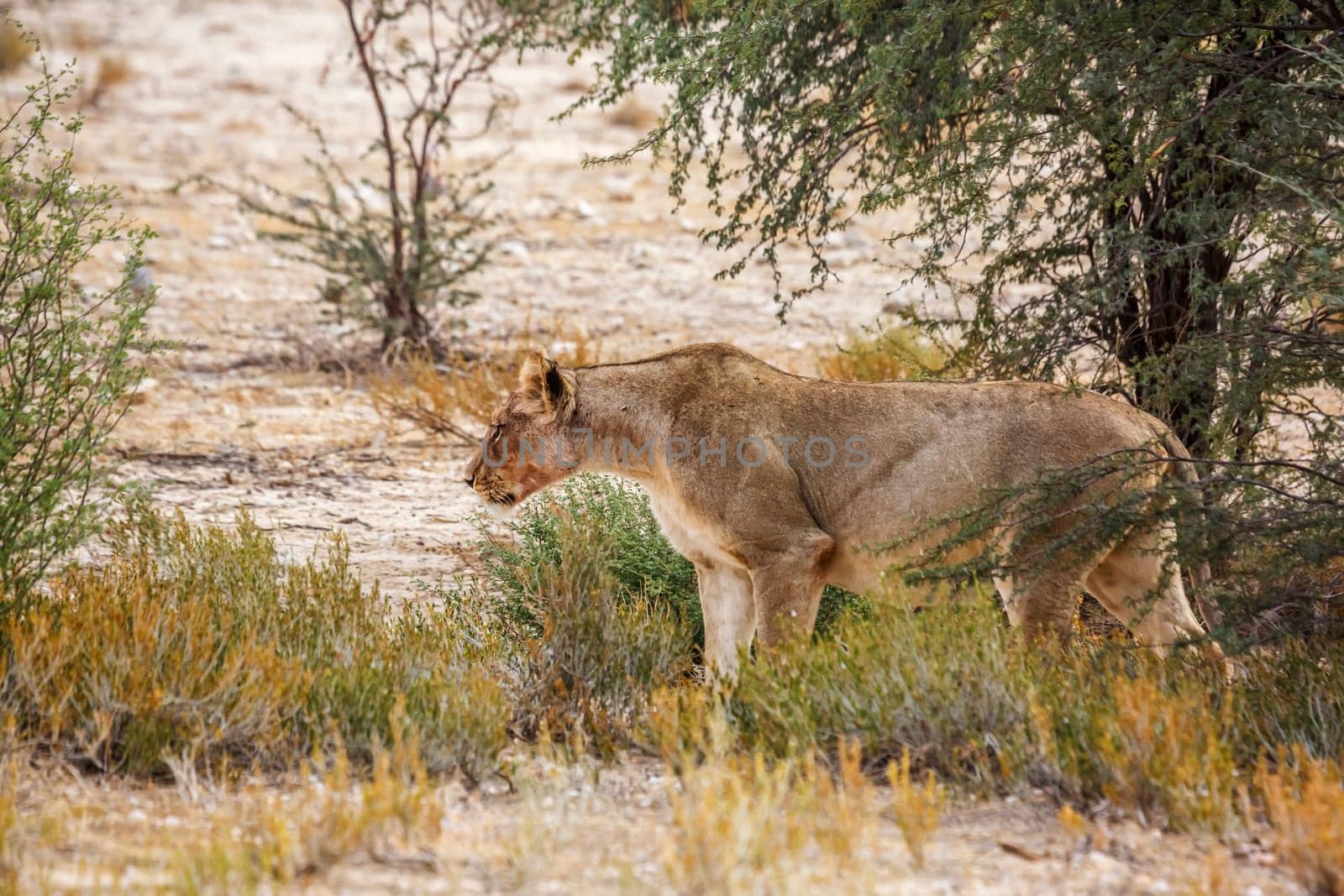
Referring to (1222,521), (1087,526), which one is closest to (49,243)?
(1087,526)

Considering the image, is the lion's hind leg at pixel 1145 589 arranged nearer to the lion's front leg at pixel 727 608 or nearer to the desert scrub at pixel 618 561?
the desert scrub at pixel 618 561

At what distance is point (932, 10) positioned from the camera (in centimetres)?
664

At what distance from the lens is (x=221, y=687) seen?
5.38m

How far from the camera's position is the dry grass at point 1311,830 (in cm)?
410

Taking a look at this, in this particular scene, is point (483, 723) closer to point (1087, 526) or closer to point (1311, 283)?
point (1087, 526)

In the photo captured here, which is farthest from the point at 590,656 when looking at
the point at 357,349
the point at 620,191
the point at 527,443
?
the point at 620,191

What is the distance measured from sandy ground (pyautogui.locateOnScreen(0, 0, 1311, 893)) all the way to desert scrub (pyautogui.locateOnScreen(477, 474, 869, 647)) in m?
1.05

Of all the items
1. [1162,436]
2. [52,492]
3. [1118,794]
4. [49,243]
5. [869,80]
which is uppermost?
[869,80]

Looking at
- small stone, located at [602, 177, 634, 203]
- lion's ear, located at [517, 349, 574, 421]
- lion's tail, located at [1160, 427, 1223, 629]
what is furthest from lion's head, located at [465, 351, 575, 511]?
small stone, located at [602, 177, 634, 203]

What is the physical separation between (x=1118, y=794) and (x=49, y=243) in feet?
15.7

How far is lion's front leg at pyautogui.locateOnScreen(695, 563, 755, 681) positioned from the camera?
6.51 m

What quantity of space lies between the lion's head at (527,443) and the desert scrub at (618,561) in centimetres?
26

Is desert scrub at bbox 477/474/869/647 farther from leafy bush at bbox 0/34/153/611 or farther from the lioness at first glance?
leafy bush at bbox 0/34/153/611

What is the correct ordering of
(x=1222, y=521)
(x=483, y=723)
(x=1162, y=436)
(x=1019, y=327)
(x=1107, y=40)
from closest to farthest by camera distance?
1. (x=483, y=723)
2. (x=1222, y=521)
3. (x=1162, y=436)
4. (x=1107, y=40)
5. (x=1019, y=327)
